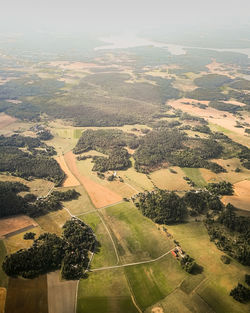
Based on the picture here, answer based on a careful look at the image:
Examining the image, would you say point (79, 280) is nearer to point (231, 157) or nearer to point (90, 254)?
point (90, 254)

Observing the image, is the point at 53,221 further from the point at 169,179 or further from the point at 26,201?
the point at 169,179

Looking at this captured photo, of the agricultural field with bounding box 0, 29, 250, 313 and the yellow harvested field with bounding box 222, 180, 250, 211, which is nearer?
the agricultural field with bounding box 0, 29, 250, 313

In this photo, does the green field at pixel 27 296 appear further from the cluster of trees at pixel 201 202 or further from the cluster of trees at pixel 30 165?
the cluster of trees at pixel 201 202

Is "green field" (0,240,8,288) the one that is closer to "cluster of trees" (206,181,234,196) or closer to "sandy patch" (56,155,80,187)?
"sandy patch" (56,155,80,187)

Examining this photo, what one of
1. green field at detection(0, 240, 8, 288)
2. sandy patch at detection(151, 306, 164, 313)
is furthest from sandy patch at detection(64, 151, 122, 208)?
sandy patch at detection(151, 306, 164, 313)

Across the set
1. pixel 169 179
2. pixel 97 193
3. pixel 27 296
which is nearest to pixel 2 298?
pixel 27 296

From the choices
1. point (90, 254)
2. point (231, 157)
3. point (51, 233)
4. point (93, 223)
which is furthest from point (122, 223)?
point (231, 157)
